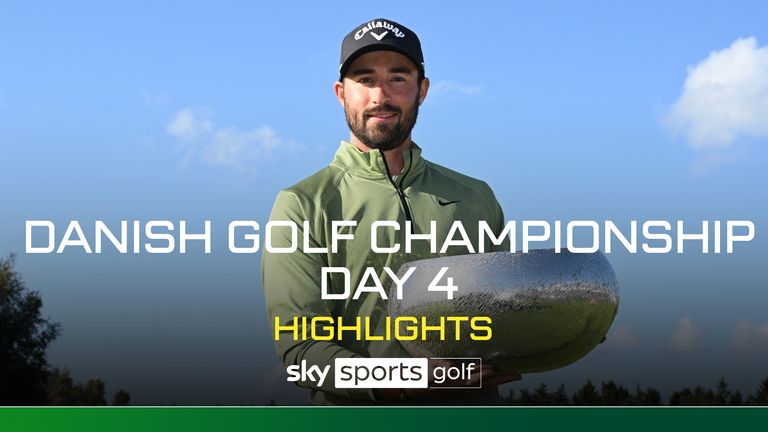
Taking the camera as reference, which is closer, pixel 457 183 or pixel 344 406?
pixel 344 406

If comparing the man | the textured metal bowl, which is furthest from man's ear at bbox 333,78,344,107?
the textured metal bowl

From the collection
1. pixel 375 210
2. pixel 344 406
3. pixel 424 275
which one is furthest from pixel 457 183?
pixel 344 406

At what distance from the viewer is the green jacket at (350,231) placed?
463 cm

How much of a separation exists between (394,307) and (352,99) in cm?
111

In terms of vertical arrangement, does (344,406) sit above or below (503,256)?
below

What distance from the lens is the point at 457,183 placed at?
5082 millimetres

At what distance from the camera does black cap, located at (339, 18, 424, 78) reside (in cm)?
481

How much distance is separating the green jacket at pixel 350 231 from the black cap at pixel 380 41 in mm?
465

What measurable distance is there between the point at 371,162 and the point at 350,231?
0.40 m

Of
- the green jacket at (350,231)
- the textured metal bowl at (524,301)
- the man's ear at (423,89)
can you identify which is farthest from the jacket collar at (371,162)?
the textured metal bowl at (524,301)

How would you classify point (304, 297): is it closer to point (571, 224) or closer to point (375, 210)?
point (375, 210)

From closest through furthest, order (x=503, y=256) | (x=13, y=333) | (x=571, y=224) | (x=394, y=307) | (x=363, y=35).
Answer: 1. (x=503, y=256)
2. (x=394, y=307)
3. (x=363, y=35)
4. (x=571, y=224)
5. (x=13, y=333)

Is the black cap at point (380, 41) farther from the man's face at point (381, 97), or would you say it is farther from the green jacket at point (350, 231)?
the green jacket at point (350, 231)

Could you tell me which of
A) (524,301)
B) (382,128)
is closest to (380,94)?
(382,128)
